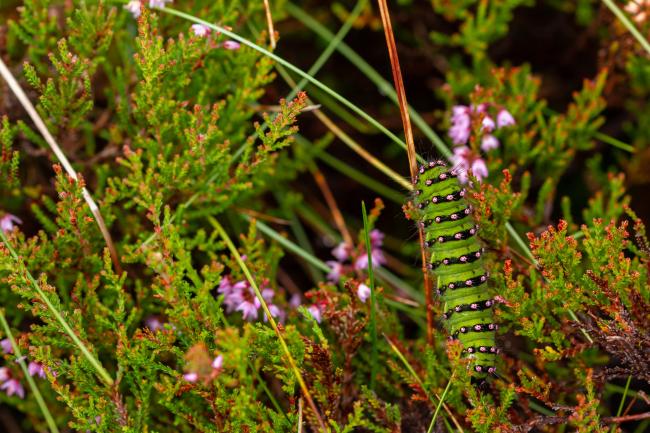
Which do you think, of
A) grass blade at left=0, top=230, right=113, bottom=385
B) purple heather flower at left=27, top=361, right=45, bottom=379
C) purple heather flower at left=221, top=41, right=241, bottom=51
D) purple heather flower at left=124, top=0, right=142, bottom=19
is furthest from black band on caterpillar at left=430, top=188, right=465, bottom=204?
purple heather flower at left=27, top=361, right=45, bottom=379

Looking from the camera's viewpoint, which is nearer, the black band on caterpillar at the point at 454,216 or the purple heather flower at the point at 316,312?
the black band on caterpillar at the point at 454,216

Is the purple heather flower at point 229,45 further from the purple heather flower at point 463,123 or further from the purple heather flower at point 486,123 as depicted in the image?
the purple heather flower at point 486,123

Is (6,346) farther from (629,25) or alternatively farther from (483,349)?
(629,25)

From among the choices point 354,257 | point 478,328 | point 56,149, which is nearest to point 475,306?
point 478,328

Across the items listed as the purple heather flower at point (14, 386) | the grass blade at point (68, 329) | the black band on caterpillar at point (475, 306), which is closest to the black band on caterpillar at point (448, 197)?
the black band on caterpillar at point (475, 306)

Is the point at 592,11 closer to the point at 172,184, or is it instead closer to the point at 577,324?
the point at 577,324

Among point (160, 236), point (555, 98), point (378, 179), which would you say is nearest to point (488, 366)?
point (160, 236)
